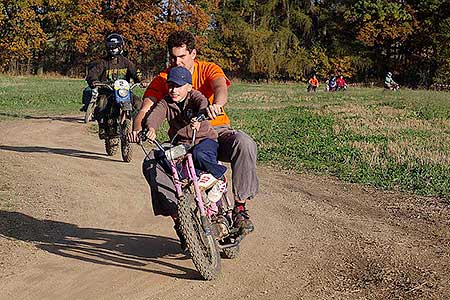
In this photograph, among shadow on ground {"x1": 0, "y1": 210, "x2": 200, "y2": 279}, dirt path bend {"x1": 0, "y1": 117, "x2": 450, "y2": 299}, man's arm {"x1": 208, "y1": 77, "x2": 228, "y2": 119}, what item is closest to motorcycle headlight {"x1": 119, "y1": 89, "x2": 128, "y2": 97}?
dirt path bend {"x1": 0, "y1": 117, "x2": 450, "y2": 299}

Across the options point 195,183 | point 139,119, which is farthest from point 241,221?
point 139,119

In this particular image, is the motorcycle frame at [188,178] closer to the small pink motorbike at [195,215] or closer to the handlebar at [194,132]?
the small pink motorbike at [195,215]

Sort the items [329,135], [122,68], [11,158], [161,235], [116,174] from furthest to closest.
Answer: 1. [329,135]
2. [122,68]
3. [11,158]
4. [116,174]
5. [161,235]

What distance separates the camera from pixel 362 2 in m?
63.4

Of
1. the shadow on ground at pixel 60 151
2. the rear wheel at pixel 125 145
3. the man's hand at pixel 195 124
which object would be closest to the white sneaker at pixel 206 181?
the man's hand at pixel 195 124

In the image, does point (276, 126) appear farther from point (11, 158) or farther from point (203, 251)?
point (203, 251)

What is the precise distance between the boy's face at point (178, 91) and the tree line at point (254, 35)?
51.7m

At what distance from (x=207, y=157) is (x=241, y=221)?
0.65 meters

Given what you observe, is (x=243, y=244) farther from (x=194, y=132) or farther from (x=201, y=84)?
(x=201, y=84)

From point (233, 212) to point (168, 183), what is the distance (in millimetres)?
672

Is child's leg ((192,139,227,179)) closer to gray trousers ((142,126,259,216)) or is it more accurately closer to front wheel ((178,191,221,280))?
gray trousers ((142,126,259,216))

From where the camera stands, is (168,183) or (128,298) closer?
(128,298)

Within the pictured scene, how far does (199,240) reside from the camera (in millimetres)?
5254

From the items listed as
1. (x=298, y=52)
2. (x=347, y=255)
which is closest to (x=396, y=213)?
(x=347, y=255)
